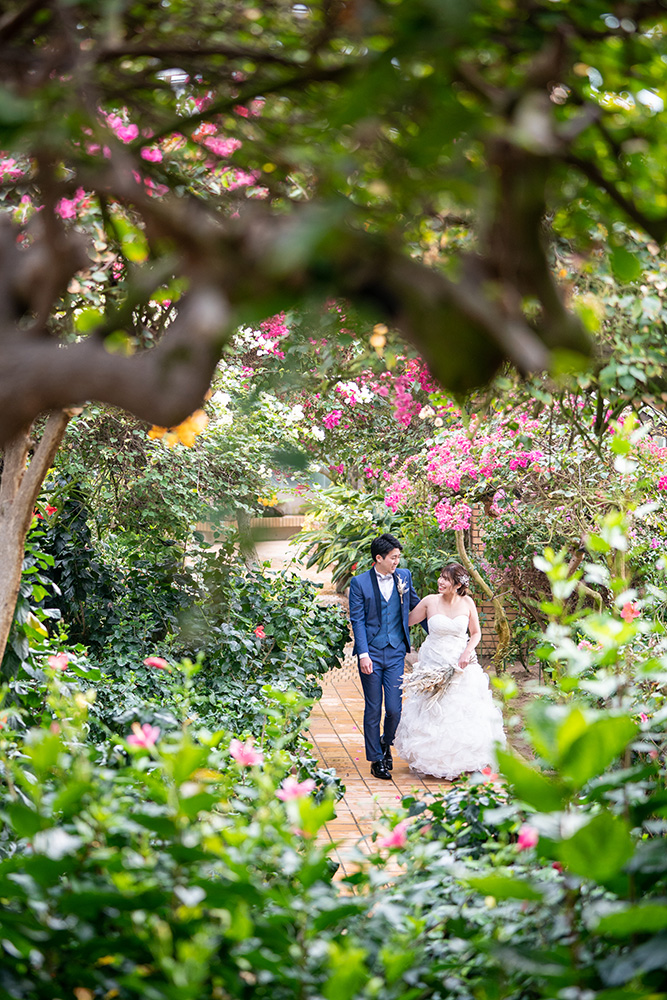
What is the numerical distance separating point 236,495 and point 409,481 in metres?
1.76

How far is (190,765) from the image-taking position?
1.61 meters

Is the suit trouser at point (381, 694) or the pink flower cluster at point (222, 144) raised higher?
the pink flower cluster at point (222, 144)

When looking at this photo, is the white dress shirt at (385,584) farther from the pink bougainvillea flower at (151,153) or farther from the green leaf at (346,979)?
the green leaf at (346,979)

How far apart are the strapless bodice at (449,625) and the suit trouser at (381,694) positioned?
0.28 meters

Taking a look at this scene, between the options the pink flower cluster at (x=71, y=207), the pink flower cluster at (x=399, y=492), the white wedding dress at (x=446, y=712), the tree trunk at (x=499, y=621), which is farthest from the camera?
the pink flower cluster at (x=399, y=492)

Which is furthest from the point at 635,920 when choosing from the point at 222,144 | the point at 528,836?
the point at 222,144

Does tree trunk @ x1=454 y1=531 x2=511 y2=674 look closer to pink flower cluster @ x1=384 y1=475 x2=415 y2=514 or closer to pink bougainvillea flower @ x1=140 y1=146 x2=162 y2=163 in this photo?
pink flower cluster @ x1=384 y1=475 x2=415 y2=514

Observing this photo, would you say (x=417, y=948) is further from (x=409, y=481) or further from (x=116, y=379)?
(x=409, y=481)

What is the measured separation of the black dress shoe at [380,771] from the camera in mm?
5910

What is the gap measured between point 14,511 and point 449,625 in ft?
13.6

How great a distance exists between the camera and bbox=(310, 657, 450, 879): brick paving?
4.64m

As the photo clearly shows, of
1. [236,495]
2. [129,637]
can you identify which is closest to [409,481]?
[236,495]

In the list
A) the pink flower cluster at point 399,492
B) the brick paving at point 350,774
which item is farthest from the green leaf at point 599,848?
the pink flower cluster at point 399,492

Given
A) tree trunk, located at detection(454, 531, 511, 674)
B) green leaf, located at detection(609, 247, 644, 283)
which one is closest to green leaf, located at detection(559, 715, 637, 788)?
green leaf, located at detection(609, 247, 644, 283)
